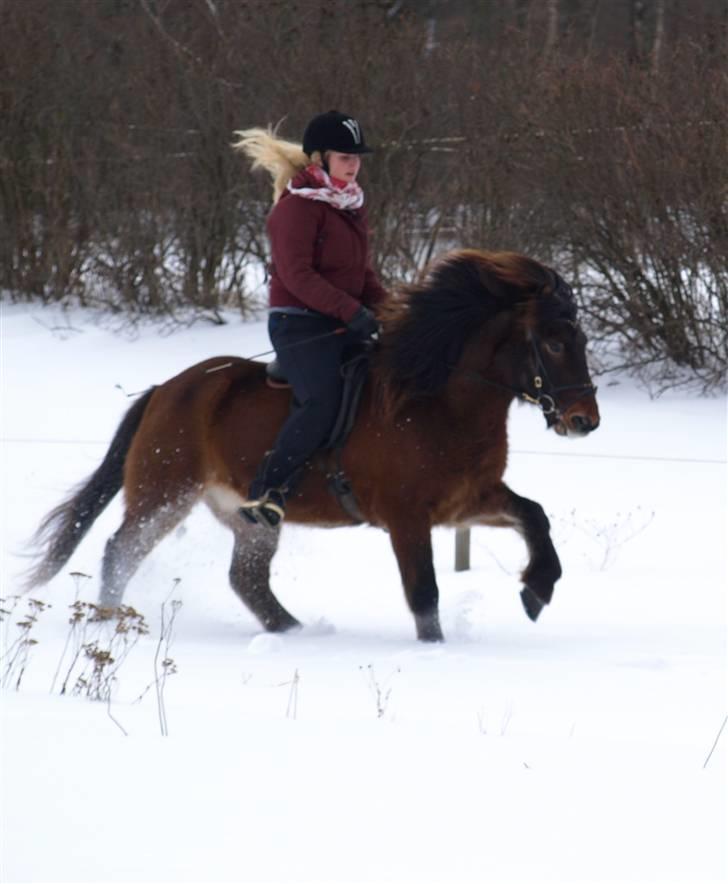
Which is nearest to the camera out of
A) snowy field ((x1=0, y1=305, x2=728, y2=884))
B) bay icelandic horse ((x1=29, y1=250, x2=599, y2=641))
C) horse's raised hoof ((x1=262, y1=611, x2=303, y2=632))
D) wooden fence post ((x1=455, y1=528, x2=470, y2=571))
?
snowy field ((x1=0, y1=305, x2=728, y2=884))

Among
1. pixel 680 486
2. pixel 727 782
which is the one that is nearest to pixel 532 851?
pixel 727 782

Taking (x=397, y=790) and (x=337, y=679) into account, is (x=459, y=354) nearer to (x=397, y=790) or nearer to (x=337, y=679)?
(x=337, y=679)

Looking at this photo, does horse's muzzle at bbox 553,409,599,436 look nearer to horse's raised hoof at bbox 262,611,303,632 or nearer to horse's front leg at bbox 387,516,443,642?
horse's front leg at bbox 387,516,443,642

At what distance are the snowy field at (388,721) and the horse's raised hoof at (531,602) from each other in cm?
15

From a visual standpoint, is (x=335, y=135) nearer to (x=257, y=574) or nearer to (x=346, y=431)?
(x=346, y=431)

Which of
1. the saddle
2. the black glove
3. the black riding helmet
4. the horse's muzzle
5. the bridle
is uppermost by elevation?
the black riding helmet

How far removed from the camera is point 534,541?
6418 mm

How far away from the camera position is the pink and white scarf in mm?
6445

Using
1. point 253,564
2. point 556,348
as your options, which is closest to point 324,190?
point 556,348

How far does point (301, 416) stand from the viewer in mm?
6562

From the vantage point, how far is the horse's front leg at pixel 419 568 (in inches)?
254

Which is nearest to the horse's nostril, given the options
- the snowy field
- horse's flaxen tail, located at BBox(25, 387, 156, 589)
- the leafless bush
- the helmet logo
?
the snowy field

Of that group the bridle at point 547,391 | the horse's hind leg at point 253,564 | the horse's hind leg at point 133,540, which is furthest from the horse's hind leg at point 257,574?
the bridle at point 547,391

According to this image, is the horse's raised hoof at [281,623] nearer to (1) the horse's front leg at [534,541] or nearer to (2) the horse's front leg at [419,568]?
(2) the horse's front leg at [419,568]
